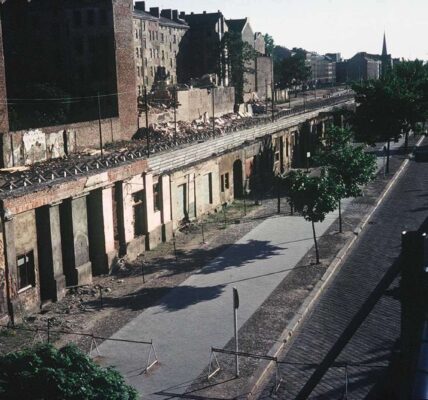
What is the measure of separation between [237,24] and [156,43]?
19024 millimetres

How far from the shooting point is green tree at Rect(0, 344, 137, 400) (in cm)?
Answer: 929

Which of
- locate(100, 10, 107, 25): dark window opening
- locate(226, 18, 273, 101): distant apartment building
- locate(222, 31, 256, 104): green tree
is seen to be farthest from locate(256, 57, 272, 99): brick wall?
locate(100, 10, 107, 25): dark window opening

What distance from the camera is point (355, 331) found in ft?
25.5

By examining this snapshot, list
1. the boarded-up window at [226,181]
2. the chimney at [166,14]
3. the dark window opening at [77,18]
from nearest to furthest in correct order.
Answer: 1. the boarded-up window at [226,181]
2. the dark window opening at [77,18]
3. the chimney at [166,14]

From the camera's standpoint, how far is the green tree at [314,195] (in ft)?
78.5

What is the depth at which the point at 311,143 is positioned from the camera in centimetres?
5572

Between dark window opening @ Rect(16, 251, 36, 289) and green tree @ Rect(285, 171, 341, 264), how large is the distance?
10.6 metres

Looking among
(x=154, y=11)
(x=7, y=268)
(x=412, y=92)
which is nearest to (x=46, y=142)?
(x=7, y=268)

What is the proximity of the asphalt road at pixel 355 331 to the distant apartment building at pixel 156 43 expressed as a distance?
2162 inches

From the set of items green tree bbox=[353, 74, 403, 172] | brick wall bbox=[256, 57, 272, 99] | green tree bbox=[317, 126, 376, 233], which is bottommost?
green tree bbox=[317, 126, 376, 233]

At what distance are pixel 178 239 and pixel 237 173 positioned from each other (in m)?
10.7

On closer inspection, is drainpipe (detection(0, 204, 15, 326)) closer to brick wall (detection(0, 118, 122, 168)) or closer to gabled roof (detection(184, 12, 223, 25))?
brick wall (detection(0, 118, 122, 168))

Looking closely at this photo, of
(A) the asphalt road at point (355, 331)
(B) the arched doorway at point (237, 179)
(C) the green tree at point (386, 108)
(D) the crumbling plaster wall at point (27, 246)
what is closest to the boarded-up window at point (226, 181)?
(B) the arched doorway at point (237, 179)

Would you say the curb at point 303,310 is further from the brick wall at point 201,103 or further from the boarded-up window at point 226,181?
the brick wall at point 201,103
